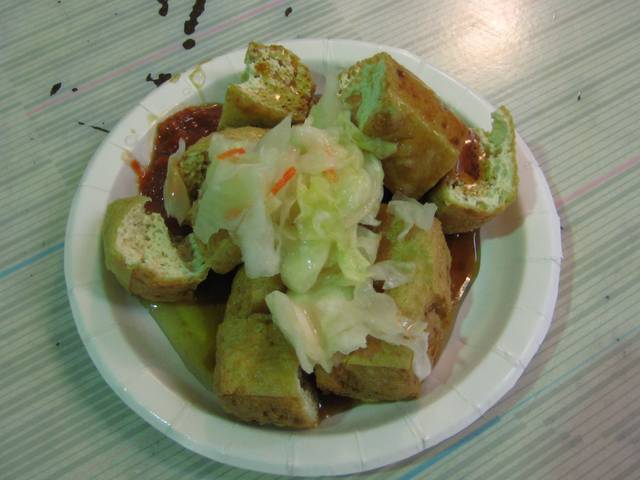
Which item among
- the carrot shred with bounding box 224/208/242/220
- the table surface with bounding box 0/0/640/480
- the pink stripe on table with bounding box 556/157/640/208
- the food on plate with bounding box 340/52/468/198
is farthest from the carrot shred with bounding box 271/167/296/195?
the pink stripe on table with bounding box 556/157/640/208

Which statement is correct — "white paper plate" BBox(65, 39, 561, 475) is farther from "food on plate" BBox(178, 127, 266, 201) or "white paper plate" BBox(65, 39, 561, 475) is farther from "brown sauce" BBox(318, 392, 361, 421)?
"food on plate" BBox(178, 127, 266, 201)

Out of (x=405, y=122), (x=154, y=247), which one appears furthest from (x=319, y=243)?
(x=154, y=247)

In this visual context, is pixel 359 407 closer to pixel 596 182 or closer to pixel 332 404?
pixel 332 404

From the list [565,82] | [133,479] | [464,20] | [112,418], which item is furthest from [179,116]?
[565,82]

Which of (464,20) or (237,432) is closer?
(237,432)

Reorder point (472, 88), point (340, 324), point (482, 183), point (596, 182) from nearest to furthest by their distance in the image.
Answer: point (340, 324) < point (482, 183) < point (596, 182) < point (472, 88)

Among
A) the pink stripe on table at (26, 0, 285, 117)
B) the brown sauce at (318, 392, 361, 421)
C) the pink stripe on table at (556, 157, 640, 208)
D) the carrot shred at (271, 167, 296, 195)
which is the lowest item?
the pink stripe on table at (556, 157, 640, 208)

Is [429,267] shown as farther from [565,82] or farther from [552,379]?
[565,82]
